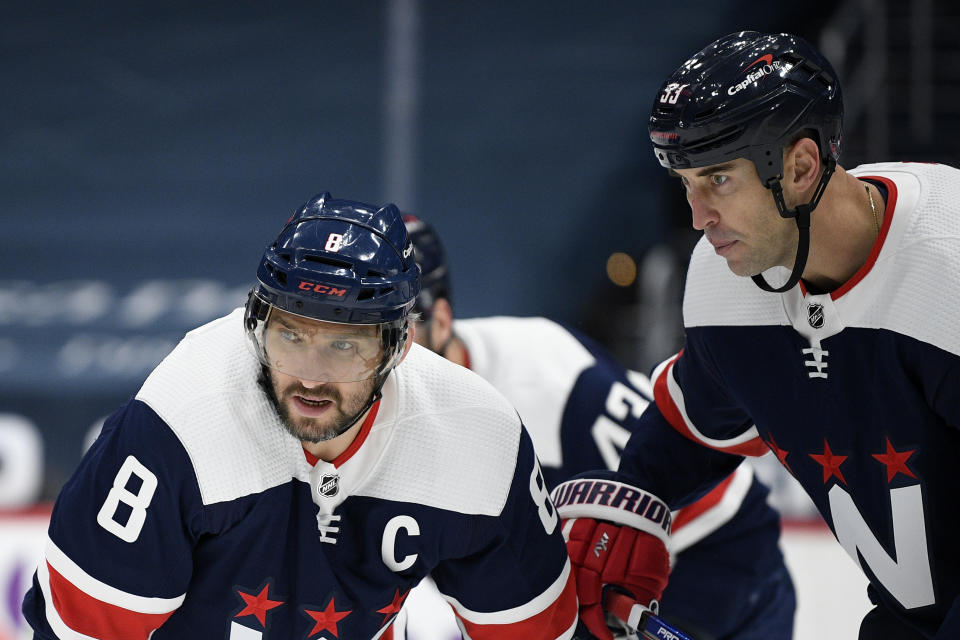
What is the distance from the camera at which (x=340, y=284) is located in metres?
1.76

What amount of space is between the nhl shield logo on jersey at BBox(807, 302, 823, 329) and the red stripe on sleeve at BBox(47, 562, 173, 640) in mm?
1097

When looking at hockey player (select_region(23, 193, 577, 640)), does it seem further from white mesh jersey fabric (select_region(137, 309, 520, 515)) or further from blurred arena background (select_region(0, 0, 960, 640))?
blurred arena background (select_region(0, 0, 960, 640))

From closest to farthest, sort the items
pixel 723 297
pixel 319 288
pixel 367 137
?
pixel 319 288, pixel 723 297, pixel 367 137

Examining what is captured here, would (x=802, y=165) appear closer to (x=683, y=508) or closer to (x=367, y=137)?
(x=683, y=508)

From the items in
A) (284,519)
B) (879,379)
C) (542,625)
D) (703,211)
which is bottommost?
(542,625)

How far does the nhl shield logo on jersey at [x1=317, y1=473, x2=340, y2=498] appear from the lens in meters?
1.92

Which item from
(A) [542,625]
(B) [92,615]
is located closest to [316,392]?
(B) [92,615]

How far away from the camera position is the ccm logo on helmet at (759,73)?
181 cm

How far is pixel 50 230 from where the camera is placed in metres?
5.52

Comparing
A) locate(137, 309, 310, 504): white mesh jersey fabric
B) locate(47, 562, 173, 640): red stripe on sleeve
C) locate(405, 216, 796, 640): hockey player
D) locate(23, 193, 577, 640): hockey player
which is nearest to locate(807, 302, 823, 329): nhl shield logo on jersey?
locate(23, 193, 577, 640): hockey player

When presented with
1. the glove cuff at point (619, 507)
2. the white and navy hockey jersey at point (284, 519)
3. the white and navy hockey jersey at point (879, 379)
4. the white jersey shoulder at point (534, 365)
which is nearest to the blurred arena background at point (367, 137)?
the white jersey shoulder at point (534, 365)

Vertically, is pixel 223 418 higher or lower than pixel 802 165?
lower

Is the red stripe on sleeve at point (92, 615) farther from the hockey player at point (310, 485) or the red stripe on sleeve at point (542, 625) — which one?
the red stripe on sleeve at point (542, 625)

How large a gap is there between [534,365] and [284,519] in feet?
3.85
